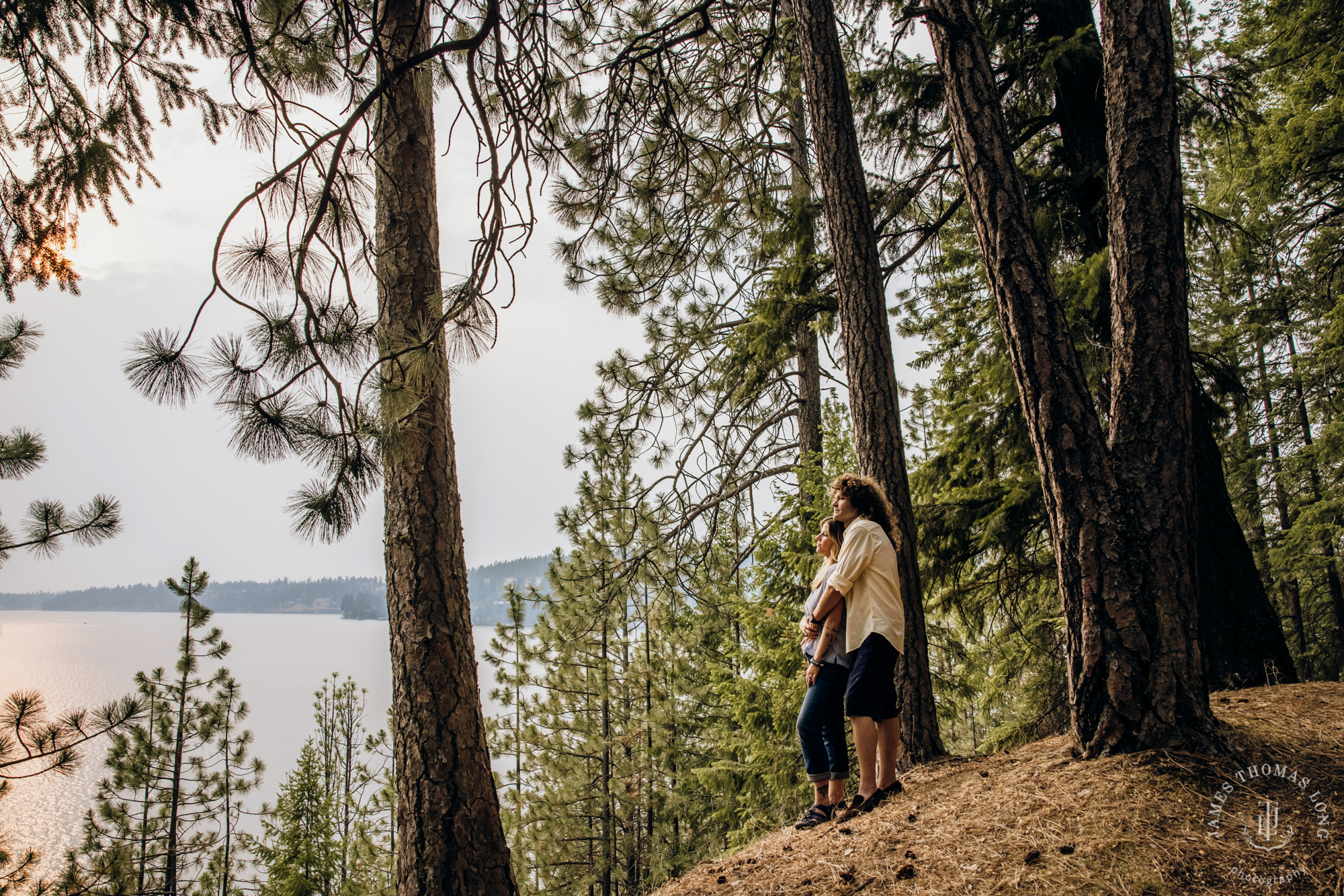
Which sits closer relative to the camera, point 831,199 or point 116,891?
point 831,199

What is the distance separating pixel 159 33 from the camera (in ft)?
9.96

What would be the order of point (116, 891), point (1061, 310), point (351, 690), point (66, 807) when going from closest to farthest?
point (1061, 310)
point (116, 891)
point (351, 690)
point (66, 807)

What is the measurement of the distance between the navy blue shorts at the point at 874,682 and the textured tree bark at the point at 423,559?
1.89 meters

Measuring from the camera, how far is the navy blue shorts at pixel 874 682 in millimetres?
3057

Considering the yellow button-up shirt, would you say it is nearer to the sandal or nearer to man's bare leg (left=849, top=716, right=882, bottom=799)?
man's bare leg (left=849, top=716, right=882, bottom=799)

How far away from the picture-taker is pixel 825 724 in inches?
128

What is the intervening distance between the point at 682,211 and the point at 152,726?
1626 centimetres

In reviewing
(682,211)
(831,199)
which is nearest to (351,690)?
(682,211)

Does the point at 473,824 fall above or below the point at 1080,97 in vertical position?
below

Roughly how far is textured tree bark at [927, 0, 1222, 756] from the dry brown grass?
242 millimetres

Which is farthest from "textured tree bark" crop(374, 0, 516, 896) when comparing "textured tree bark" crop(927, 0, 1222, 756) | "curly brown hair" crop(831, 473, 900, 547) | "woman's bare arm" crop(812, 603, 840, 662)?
"textured tree bark" crop(927, 0, 1222, 756)

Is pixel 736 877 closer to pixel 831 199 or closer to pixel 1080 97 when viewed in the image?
pixel 831 199

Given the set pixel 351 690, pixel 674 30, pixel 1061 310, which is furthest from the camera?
pixel 351 690

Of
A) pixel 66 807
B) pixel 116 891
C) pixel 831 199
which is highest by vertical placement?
pixel 831 199
